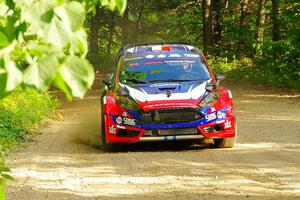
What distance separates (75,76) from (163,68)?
10.2 metres

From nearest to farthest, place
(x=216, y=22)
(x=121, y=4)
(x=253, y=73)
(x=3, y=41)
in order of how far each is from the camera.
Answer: (x=3, y=41) < (x=121, y=4) < (x=253, y=73) < (x=216, y=22)

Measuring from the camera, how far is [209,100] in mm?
10805

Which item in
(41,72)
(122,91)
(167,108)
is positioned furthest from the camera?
(122,91)

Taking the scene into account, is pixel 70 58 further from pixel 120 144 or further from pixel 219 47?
pixel 219 47

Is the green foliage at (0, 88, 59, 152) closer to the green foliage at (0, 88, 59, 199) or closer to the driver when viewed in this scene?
the green foliage at (0, 88, 59, 199)

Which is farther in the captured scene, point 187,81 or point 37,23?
point 187,81

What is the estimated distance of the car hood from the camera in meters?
10.6

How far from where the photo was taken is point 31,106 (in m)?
16.7

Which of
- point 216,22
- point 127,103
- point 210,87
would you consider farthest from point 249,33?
point 127,103

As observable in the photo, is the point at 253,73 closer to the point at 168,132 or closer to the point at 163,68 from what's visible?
the point at 163,68

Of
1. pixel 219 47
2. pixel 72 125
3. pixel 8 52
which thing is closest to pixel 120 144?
pixel 72 125

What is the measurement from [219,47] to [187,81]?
22864 mm

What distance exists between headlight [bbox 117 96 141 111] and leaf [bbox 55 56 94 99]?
8893 mm

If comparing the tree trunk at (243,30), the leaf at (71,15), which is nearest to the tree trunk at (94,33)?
the tree trunk at (243,30)
